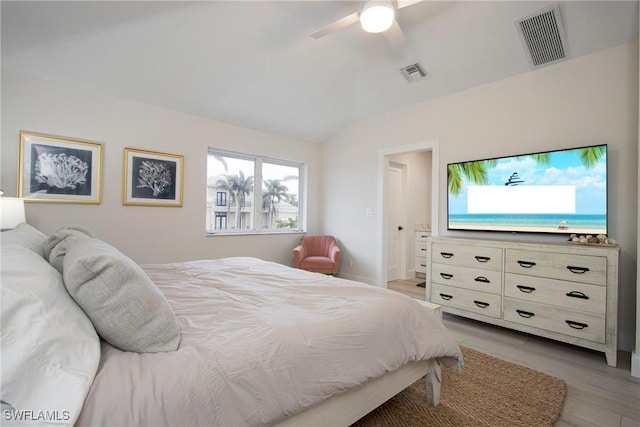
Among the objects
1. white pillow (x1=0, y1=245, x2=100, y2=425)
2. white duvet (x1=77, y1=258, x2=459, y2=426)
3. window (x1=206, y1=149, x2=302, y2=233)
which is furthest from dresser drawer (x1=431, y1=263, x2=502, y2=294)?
white pillow (x1=0, y1=245, x2=100, y2=425)

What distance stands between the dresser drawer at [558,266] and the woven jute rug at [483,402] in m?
0.85

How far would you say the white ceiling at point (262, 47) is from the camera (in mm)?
2418

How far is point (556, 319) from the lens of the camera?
2.48m

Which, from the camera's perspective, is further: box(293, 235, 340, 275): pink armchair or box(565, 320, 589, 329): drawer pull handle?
box(293, 235, 340, 275): pink armchair

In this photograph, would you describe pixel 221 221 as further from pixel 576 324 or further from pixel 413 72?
pixel 576 324

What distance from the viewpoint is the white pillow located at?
68cm

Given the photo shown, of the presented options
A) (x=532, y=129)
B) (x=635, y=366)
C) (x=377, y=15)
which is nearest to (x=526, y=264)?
(x=635, y=366)

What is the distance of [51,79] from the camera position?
2916 mm

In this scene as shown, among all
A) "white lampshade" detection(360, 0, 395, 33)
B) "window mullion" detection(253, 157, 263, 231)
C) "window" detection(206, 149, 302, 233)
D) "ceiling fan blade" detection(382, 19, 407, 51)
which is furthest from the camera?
"window mullion" detection(253, 157, 263, 231)

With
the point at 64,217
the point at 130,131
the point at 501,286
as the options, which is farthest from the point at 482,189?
the point at 64,217

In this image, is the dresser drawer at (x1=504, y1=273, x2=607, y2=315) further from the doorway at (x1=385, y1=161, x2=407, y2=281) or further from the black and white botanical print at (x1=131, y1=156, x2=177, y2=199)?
the black and white botanical print at (x1=131, y1=156, x2=177, y2=199)

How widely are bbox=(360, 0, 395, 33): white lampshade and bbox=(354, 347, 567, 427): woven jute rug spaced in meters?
2.45

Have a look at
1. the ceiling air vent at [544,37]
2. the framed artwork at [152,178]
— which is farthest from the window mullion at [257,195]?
the ceiling air vent at [544,37]

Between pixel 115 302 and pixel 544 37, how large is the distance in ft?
12.0
